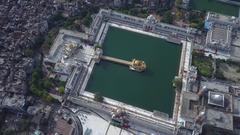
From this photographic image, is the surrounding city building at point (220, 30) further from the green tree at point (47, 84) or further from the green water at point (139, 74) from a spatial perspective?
the green tree at point (47, 84)

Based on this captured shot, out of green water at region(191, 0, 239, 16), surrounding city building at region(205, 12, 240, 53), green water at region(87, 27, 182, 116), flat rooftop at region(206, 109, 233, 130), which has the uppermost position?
green water at region(191, 0, 239, 16)

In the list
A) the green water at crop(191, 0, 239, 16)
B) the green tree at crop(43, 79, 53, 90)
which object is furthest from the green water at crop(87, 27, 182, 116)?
the green water at crop(191, 0, 239, 16)

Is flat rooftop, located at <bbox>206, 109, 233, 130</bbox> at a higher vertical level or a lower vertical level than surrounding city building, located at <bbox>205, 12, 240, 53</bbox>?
lower

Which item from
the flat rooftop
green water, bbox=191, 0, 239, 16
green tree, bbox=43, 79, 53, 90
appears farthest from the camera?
green water, bbox=191, 0, 239, 16

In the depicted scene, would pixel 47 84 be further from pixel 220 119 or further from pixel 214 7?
pixel 214 7

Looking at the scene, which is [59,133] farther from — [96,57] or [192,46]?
[192,46]

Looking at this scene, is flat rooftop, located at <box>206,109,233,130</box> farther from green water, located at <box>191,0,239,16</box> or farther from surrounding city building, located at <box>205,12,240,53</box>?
green water, located at <box>191,0,239,16</box>
